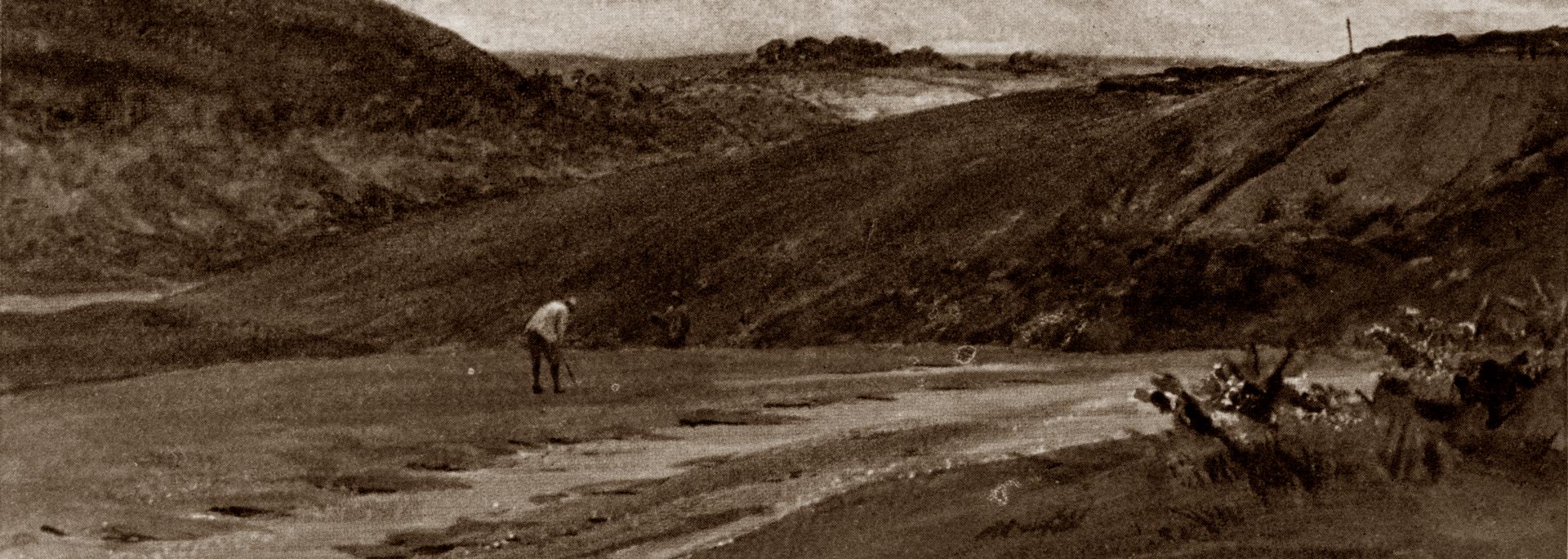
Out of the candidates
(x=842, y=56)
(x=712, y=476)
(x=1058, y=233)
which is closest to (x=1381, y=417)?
(x=712, y=476)

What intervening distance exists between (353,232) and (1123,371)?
21.2 feet

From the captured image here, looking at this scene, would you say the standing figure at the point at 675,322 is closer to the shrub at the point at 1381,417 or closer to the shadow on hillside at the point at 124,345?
the shadow on hillside at the point at 124,345

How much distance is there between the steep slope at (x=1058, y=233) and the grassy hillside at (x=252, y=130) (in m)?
0.60

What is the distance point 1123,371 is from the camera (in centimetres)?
925

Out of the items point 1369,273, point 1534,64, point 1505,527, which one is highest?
point 1534,64

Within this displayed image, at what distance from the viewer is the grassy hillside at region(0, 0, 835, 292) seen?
11258 mm

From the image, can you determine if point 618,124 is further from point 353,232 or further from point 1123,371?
point 1123,371

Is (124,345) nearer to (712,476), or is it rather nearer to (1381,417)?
(712,476)

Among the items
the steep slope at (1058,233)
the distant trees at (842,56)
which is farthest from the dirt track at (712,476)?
the distant trees at (842,56)

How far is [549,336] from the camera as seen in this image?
10203 millimetres

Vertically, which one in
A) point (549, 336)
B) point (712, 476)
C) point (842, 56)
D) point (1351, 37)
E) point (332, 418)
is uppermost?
point (842, 56)

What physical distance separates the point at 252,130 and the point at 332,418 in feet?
18.2

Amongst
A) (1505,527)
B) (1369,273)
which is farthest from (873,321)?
(1505,527)

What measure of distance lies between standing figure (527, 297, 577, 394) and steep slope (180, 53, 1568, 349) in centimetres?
36
